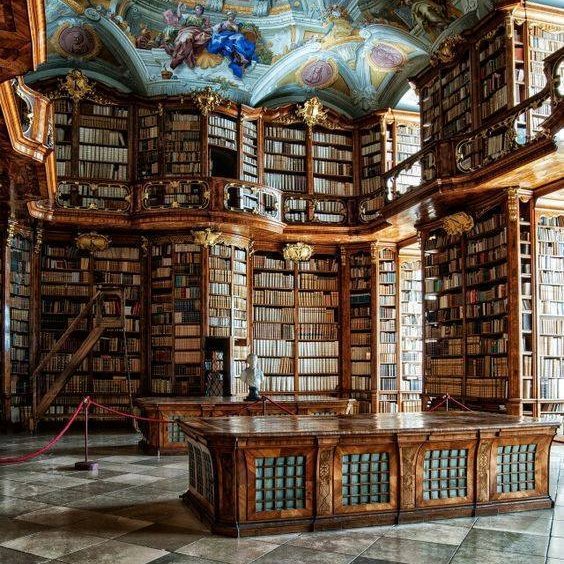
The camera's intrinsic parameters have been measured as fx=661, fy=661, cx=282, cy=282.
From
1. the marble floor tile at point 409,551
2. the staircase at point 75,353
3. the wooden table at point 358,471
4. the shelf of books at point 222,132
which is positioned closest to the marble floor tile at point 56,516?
the wooden table at point 358,471

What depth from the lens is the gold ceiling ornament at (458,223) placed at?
10016 mm

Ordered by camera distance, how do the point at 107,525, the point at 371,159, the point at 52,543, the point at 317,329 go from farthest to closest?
the point at 371,159 < the point at 317,329 < the point at 107,525 < the point at 52,543

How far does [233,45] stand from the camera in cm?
1245

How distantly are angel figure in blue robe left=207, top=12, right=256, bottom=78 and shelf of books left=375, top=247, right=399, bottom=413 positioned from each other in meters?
4.45

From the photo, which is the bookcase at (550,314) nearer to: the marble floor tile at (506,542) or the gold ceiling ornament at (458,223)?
the gold ceiling ornament at (458,223)

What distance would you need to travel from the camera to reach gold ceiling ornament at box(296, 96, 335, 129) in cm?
1317

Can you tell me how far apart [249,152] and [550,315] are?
21.3ft

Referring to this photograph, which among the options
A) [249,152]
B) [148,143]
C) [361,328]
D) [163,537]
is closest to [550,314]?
[361,328]

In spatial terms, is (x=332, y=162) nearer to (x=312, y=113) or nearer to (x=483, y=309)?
(x=312, y=113)

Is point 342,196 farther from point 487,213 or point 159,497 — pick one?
point 159,497

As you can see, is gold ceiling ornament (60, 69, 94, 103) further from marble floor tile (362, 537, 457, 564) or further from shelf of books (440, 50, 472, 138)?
marble floor tile (362, 537, 457, 564)

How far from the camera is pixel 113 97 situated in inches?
487

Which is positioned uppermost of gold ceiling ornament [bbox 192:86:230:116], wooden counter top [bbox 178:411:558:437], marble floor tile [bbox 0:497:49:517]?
gold ceiling ornament [bbox 192:86:230:116]

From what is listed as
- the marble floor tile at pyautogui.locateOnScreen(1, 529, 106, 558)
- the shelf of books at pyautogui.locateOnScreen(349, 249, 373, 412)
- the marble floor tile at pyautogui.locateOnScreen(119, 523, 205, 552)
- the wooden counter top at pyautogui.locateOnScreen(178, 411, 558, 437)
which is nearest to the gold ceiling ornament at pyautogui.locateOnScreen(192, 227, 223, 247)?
the shelf of books at pyautogui.locateOnScreen(349, 249, 373, 412)
